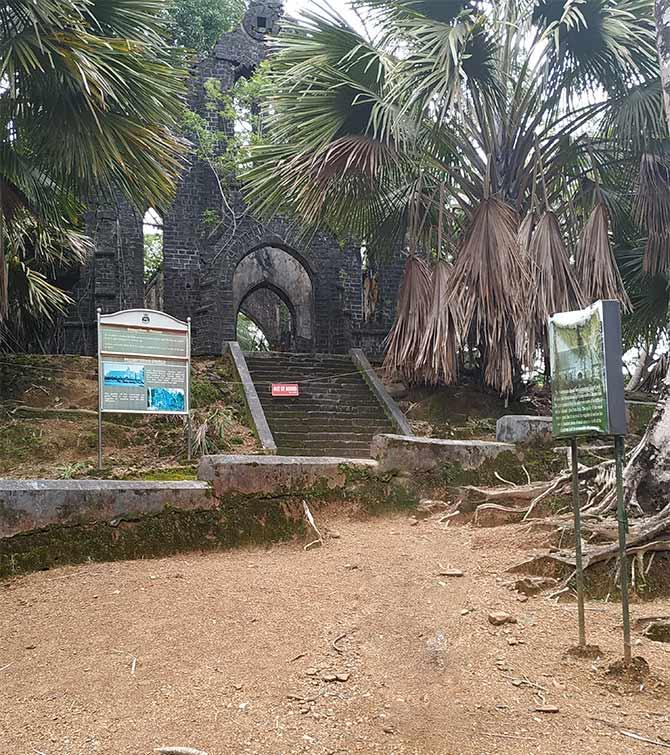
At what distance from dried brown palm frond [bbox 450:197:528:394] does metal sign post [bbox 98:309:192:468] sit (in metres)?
3.34

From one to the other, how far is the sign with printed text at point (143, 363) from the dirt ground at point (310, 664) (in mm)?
3411

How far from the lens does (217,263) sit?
15.4 metres

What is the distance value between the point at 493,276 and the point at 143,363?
4067mm

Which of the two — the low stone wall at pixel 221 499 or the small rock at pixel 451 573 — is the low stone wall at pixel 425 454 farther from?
the small rock at pixel 451 573

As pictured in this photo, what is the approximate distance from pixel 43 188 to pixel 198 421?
3.42m

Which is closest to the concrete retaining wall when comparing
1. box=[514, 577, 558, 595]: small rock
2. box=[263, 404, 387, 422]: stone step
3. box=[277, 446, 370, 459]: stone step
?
box=[514, 577, 558, 595]: small rock

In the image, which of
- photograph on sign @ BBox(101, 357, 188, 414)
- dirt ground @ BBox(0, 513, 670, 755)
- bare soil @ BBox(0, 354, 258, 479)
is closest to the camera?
dirt ground @ BBox(0, 513, 670, 755)

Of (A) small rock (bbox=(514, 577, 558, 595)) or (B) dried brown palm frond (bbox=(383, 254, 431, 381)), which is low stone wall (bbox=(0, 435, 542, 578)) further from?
(B) dried brown palm frond (bbox=(383, 254, 431, 381))

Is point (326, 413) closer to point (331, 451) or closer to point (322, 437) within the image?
point (322, 437)

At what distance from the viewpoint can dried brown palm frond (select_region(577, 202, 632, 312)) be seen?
28.2 feet

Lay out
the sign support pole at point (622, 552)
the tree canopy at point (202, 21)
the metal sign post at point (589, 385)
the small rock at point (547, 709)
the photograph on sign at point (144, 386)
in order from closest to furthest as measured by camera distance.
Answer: the small rock at point (547, 709)
the sign support pole at point (622, 552)
the metal sign post at point (589, 385)
the photograph on sign at point (144, 386)
the tree canopy at point (202, 21)

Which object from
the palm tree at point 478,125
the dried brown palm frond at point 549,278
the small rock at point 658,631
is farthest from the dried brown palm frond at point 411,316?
the small rock at point 658,631

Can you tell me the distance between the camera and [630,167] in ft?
31.1

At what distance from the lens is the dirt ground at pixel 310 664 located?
7.72 feet
